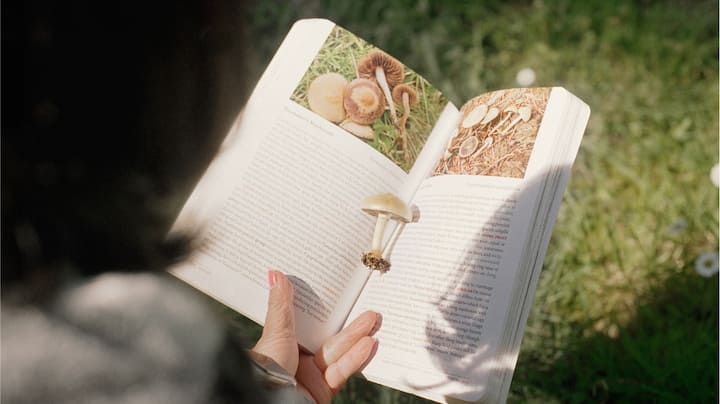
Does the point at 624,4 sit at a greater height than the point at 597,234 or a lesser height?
greater

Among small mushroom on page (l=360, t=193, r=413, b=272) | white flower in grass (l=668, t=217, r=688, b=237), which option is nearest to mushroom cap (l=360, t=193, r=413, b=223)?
small mushroom on page (l=360, t=193, r=413, b=272)

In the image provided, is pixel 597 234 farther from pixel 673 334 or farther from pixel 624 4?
pixel 624 4

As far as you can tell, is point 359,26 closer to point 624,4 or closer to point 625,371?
point 624,4

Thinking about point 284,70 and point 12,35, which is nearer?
point 12,35

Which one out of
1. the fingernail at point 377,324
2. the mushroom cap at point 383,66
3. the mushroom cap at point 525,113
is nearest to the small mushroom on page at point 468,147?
the mushroom cap at point 525,113

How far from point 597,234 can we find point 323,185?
99 centimetres

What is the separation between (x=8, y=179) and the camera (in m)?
0.65

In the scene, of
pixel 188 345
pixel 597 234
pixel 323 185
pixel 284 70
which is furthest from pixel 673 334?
pixel 188 345

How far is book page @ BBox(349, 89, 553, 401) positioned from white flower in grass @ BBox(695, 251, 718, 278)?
834mm

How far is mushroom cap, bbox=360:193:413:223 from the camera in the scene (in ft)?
4.44

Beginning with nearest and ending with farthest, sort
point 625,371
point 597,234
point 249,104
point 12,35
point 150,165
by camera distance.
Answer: point 12,35, point 150,165, point 249,104, point 625,371, point 597,234

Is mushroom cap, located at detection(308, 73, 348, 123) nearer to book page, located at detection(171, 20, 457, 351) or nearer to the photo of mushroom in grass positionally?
book page, located at detection(171, 20, 457, 351)

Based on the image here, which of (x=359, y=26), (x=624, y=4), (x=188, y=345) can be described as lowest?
(x=188, y=345)

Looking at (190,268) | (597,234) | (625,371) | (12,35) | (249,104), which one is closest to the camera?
(12,35)
